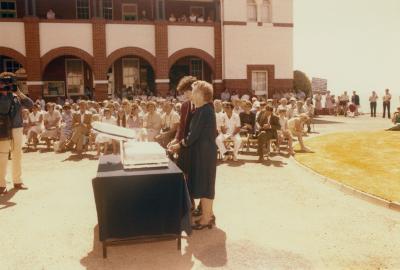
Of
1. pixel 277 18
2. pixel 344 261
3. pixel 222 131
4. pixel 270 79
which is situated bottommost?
pixel 344 261

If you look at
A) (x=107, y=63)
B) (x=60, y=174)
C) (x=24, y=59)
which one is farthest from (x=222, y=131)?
(x=24, y=59)

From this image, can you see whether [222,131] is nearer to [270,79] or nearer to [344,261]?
[344,261]

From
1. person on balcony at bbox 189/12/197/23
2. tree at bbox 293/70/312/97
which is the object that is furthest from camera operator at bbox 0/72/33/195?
tree at bbox 293/70/312/97

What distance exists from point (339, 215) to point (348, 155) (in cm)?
617

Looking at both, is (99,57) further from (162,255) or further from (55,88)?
(162,255)

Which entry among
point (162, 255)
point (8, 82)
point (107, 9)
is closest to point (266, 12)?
point (107, 9)

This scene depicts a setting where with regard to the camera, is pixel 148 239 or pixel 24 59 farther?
pixel 24 59

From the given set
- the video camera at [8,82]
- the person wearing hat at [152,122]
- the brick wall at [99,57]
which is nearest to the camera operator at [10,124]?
the video camera at [8,82]

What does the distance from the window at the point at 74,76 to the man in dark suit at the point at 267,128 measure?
1625 cm

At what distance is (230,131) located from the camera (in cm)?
1184

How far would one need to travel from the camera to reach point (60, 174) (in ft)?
32.2

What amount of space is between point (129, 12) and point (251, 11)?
761cm

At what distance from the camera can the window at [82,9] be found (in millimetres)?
24797

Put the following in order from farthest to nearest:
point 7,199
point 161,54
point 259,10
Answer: point 259,10 → point 161,54 → point 7,199
